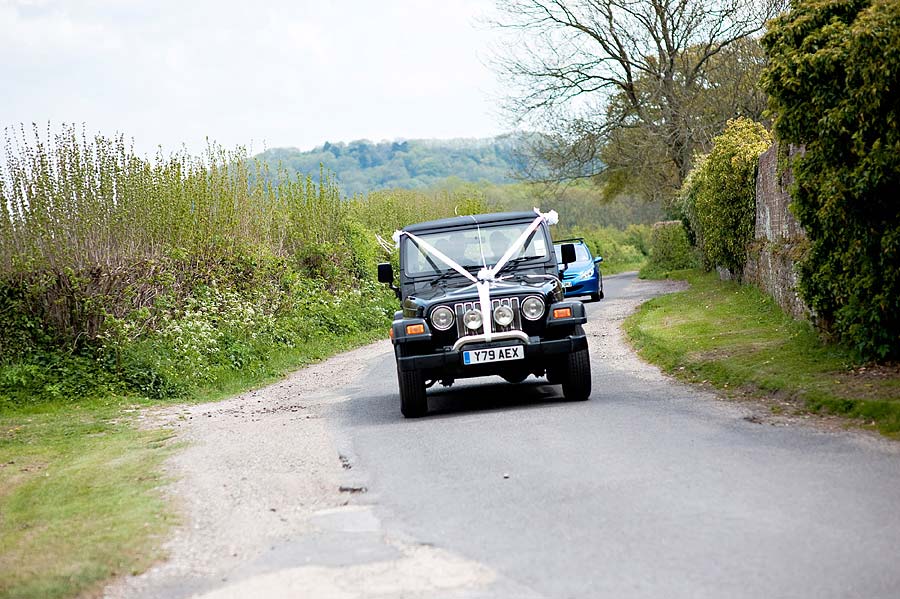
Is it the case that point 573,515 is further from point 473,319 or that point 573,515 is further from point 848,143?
point 848,143

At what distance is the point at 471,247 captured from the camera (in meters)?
13.3

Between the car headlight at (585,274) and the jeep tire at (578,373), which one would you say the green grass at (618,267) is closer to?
the car headlight at (585,274)

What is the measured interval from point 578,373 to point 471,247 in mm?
2376

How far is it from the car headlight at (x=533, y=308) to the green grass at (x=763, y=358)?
2.30 meters

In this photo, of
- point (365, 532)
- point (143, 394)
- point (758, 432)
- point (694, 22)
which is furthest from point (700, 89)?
point (365, 532)

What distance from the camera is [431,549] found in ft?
19.9

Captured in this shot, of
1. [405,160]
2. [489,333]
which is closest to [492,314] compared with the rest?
[489,333]

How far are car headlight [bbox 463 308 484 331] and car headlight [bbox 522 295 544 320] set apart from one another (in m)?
0.48

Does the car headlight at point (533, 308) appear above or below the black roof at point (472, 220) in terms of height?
below

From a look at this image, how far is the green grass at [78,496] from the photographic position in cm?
625

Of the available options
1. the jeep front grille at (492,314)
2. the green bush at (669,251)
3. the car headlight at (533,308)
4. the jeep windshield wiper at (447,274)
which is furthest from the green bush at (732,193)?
the green bush at (669,251)

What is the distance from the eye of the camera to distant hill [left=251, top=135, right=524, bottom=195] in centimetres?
15512

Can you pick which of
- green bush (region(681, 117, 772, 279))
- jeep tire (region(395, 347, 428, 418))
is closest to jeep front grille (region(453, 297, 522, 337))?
jeep tire (region(395, 347, 428, 418))

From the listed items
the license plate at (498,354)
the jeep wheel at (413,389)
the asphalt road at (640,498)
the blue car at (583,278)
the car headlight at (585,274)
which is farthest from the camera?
the car headlight at (585,274)
